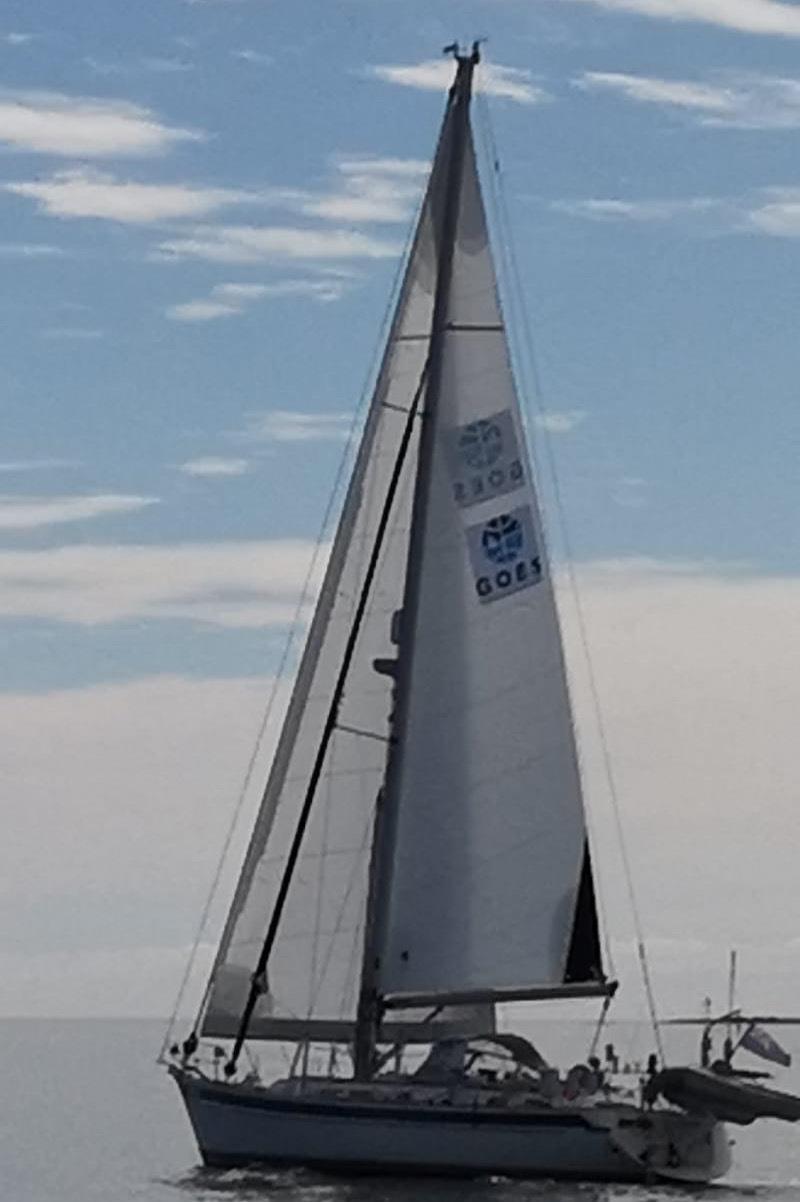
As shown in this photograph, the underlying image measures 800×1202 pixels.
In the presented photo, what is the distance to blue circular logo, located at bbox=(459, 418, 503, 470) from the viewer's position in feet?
184

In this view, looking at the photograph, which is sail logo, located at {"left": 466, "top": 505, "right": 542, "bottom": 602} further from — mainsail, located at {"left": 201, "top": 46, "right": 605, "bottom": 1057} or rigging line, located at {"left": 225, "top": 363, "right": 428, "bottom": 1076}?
rigging line, located at {"left": 225, "top": 363, "right": 428, "bottom": 1076}

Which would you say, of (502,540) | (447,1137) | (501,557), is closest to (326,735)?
(501,557)

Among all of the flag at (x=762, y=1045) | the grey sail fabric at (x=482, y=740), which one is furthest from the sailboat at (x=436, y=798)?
the flag at (x=762, y=1045)

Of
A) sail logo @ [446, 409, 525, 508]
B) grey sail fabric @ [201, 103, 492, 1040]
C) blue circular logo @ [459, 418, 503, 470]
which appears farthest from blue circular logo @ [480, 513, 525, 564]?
grey sail fabric @ [201, 103, 492, 1040]

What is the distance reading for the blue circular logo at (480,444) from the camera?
56.1 metres

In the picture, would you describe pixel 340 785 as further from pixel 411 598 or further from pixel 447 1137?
pixel 447 1137

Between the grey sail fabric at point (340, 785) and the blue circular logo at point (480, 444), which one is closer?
the grey sail fabric at point (340, 785)

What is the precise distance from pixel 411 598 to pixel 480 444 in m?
2.74

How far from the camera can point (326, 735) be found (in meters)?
56.2

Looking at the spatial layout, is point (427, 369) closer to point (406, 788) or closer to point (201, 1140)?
point (406, 788)

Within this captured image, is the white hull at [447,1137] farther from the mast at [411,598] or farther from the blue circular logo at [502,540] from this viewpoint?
the blue circular logo at [502,540]

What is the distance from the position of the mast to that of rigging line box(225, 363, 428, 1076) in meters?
0.68

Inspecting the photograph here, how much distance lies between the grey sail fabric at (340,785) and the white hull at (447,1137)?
222cm

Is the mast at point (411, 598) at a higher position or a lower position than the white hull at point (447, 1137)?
higher
